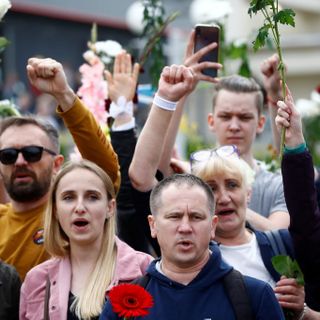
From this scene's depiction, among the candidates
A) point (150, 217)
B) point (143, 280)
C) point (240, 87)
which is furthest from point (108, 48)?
point (143, 280)

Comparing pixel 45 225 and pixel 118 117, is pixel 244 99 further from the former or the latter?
pixel 45 225

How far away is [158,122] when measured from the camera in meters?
5.70

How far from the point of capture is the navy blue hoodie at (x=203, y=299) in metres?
4.70

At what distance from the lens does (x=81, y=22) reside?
3166 cm

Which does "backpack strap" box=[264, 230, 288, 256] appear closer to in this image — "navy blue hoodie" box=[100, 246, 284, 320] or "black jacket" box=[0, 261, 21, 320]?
"navy blue hoodie" box=[100, 246, 284, 320]

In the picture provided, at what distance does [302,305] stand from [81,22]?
26.9 metres

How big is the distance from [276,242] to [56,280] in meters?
1.11

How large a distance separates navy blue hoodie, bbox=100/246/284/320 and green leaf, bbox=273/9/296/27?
3.79 feet

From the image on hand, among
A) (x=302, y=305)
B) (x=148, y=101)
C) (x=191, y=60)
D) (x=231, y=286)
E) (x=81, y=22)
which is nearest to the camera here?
(x=231, y=286)

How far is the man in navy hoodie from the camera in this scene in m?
4.70

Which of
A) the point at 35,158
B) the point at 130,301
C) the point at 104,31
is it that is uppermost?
the point at 104,31

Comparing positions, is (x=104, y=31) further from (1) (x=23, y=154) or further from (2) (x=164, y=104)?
(2) (x=164, y=104)

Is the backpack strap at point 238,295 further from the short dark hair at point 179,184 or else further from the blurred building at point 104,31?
the blurred building at point 104,31

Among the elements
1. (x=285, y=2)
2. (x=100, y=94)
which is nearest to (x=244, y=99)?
(x=100, y=94)
